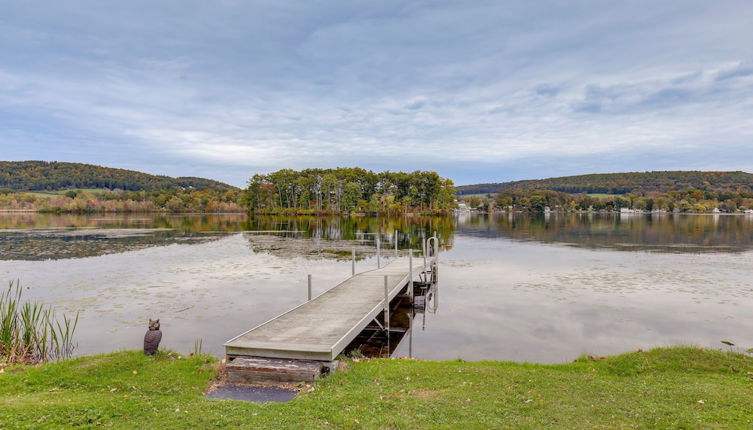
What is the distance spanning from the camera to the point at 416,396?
7.61m

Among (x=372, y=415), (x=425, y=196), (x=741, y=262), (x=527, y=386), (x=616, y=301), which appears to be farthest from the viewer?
(x=425, y=196)

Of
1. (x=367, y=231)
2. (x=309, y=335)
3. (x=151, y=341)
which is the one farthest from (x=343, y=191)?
(x=151, y=341)

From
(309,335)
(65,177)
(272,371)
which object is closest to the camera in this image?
(272,371)

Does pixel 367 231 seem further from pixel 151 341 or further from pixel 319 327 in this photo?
pixel 151 341

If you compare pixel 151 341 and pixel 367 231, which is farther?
pixel 367 231

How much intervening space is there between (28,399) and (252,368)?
3.66 meters

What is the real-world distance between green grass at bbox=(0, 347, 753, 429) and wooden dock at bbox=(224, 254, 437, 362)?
71 cm

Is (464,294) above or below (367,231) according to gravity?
below

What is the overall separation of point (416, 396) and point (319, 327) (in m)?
4.18

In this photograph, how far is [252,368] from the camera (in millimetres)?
8859

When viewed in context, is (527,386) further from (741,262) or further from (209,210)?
(209,210)

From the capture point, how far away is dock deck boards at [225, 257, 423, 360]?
920 centimetres

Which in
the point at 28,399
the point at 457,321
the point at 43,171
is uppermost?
the point at 43,171

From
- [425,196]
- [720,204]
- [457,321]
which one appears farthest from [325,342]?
[720,204]
